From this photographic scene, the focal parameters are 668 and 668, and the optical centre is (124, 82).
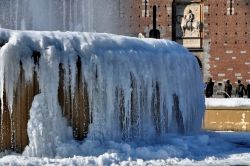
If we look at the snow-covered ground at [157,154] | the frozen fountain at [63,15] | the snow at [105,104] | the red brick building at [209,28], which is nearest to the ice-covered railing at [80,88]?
the snow at [105,104]

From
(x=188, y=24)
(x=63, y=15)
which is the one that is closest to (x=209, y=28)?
(x=188, y=24)

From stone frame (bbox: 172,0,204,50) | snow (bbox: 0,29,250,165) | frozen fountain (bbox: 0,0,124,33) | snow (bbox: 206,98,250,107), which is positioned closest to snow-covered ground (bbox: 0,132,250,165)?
snow (bbox: 0,29,250,165)

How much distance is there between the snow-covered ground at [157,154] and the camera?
740 centimetres

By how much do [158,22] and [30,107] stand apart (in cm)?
2255

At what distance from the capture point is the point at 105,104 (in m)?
8.41

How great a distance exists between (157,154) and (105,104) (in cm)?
97

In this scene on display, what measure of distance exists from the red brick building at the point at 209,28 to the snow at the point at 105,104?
20.0 meters

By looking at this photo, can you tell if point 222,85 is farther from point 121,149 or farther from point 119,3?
point 121,149

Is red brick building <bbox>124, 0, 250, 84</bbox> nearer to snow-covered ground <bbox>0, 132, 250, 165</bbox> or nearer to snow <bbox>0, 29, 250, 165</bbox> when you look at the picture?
snow <bbox>0, 29, 250, 165</bbox>

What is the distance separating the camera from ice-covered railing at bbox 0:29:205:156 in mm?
7887

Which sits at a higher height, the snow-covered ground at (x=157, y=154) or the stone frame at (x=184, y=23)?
the stone frame at (x=184, y=23)

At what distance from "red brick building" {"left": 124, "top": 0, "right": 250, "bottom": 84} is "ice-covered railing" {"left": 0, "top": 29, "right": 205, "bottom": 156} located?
20232 mm

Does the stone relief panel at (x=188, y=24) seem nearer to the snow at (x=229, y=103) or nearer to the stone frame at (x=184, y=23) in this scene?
the stone frame at (x=184, y=23)

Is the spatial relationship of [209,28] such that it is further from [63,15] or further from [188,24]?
[63,15]
